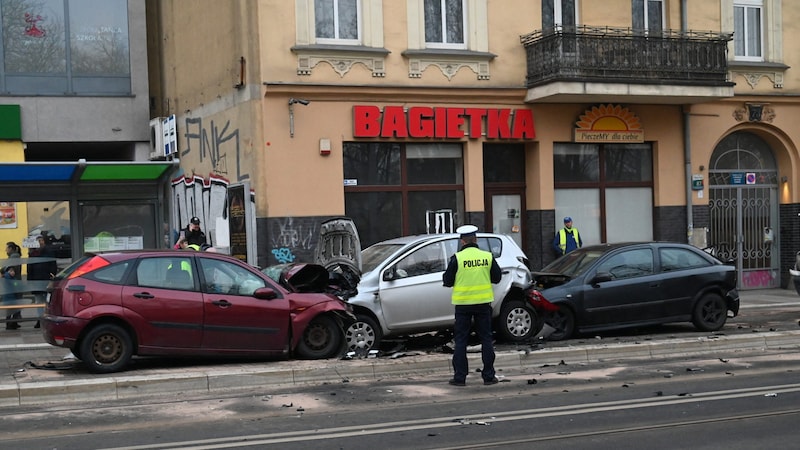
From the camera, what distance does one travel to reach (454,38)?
19.7 meters

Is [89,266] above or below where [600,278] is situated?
above

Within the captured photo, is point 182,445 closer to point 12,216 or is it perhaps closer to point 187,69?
point 12,216

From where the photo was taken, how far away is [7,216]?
20688 millimetres

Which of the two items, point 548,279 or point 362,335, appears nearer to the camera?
point 362,335

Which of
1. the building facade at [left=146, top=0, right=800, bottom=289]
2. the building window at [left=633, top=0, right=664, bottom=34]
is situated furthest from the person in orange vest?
the building window at [left=633, top=0, right=664, bottom=34]

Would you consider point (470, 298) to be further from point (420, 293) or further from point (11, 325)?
point (11, 325)

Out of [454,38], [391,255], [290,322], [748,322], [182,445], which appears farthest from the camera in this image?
[454,38]

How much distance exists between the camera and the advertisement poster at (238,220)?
18391 mm

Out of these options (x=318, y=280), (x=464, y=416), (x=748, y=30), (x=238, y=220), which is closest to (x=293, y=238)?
(x=238, y=220)

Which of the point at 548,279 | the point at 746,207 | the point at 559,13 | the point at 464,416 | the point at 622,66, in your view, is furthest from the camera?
the point at 746,207

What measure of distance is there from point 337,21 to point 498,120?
3.97 m

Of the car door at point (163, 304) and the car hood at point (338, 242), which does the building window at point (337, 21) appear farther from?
the car door at point (163, 304)

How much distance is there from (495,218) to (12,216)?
417 inches

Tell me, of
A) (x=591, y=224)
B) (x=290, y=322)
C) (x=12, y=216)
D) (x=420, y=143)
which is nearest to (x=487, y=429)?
(x=290, y=322)
